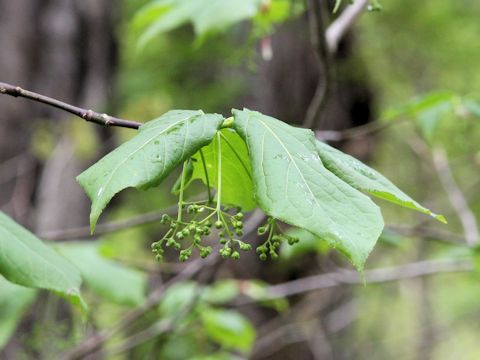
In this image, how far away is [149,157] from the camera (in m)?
0.97

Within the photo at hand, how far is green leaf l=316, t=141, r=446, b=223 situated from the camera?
102 centimetres

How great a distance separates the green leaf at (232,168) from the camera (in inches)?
45.1

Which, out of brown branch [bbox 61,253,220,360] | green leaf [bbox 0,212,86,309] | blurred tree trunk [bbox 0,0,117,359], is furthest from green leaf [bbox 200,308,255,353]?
green leaf [bbox 0,212,86,309]

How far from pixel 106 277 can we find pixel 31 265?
1334 millimetres

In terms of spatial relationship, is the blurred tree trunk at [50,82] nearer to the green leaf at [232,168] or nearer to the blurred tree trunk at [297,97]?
the blurred tree trunk at [297,97]

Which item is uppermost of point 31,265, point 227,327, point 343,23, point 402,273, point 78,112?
point 343,23

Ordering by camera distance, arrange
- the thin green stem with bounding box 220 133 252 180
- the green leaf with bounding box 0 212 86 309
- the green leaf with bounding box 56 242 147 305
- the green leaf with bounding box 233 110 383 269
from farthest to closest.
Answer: the green leaf with bounding box 56 242 147 305
the green leaf with bounding box 0 212 86 309
the thin green stem with bounding box 220 133 252 180
the green leaf with bounding box 233 110 383 269

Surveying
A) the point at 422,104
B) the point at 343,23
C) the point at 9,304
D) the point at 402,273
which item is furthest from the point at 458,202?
the point at 9,304

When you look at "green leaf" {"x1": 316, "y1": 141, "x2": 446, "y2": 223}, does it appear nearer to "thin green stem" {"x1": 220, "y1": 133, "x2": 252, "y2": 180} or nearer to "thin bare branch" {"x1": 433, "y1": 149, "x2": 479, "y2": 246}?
"thin green stem" {"x1": 220, "y1": 133, "x2": 252, "y2": 180}

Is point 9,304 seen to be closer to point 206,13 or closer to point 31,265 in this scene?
point 31,265

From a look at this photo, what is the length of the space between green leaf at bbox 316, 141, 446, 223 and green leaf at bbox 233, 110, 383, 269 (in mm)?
43

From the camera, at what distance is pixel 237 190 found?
3.98ft

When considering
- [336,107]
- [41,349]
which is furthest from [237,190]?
[336,107]

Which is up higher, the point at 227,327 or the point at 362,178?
the point at 362,178
